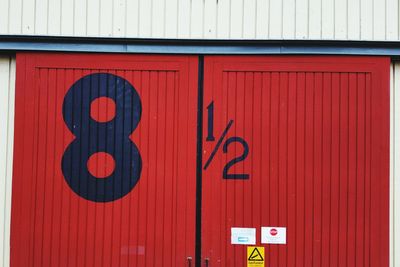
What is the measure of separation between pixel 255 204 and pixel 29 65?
235 centimetres

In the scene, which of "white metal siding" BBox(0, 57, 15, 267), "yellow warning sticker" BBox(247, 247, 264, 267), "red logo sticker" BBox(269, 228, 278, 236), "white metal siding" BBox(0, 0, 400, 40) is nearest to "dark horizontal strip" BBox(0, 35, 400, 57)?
"white metal siding" BBox(0, 0, 400, 40)

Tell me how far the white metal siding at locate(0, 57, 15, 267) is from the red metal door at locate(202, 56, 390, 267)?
173 centimetres

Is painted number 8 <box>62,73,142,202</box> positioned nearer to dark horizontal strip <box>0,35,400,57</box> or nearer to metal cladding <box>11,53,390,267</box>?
metal cladding <box>11,53,390,267</box>

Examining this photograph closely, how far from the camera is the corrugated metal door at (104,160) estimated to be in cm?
408

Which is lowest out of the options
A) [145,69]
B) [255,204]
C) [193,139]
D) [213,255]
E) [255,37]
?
[213,255]

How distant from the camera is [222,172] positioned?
411cm

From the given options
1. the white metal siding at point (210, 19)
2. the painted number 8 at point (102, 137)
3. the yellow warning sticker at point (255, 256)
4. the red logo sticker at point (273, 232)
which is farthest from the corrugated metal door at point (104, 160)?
the red logo sticker at point (273, 232)

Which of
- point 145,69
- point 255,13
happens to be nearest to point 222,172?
point 145,69

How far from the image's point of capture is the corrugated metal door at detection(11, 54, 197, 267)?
408cm

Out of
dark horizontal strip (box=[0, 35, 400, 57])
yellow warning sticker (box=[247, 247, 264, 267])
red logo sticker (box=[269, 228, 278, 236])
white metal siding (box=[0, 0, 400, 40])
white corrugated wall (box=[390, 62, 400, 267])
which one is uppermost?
white metal siding (box=[0, 0, 400, 40])

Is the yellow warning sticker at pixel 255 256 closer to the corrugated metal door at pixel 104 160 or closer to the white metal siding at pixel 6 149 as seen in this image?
the corrugated metal door at pixel 104 160

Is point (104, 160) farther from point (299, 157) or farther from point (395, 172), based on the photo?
point (395, 172)

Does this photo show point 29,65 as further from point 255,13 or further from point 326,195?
point 326,195

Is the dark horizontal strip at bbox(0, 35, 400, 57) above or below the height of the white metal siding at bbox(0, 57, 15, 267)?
above
